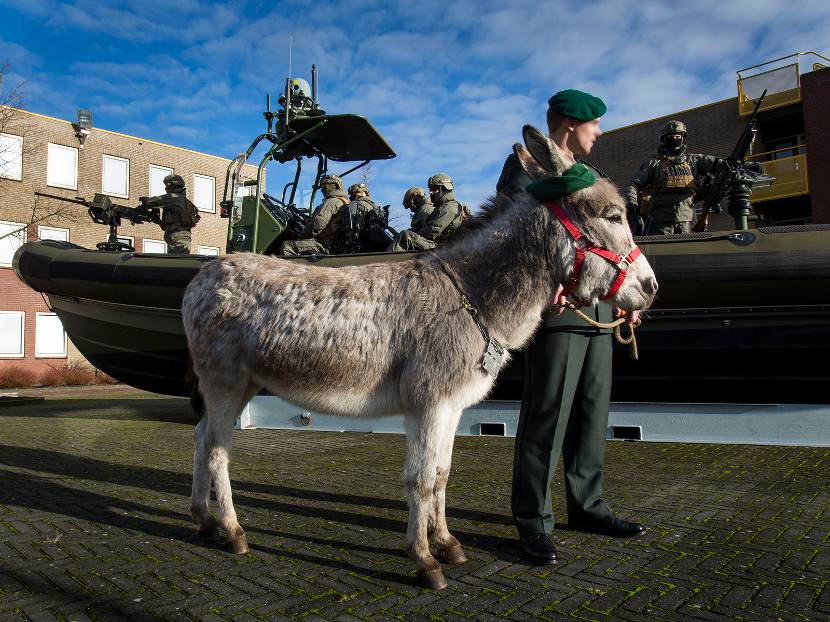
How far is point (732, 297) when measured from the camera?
6.30 metres

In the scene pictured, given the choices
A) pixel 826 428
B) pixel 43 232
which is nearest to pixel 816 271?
pixel 826 428

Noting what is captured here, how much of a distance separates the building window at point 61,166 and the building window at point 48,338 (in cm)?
605

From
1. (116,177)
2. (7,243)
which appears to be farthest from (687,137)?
(7,243)

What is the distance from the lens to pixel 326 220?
8391 mm

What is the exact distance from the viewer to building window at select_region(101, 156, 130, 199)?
29180 millimetres

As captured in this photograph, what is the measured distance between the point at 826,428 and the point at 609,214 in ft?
15.7

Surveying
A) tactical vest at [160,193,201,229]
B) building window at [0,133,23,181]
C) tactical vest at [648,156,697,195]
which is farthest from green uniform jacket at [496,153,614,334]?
building window at [0,133,23,181]

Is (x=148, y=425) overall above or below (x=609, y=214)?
below

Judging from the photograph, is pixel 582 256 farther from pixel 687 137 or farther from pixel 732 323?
pixel 687 137

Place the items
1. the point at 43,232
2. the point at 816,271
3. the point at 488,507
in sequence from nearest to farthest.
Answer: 1. the point at 488,507
2. the point at 816,271
3. the point at 43,232

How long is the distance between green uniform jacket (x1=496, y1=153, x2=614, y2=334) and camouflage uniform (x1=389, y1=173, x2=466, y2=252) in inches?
140

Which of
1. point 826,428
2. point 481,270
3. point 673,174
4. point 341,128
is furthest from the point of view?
point 341,128

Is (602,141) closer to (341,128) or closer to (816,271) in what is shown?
(341,128)

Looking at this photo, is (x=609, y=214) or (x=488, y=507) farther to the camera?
(x=488, y=507)
